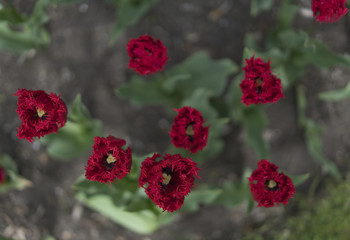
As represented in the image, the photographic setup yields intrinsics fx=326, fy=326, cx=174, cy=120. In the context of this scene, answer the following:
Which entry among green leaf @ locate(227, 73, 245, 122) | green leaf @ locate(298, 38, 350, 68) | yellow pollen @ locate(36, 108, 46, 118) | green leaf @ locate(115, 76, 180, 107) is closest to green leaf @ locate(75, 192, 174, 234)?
green leaf @ locate(115, 76, 180, 107)

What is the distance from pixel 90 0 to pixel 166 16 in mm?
764

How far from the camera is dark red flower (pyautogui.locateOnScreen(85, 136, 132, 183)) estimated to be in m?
1.71

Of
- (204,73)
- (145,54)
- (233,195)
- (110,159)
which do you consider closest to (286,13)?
(204,73)

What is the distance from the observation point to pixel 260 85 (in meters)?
1.90

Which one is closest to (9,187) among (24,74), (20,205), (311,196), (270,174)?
(20,205)

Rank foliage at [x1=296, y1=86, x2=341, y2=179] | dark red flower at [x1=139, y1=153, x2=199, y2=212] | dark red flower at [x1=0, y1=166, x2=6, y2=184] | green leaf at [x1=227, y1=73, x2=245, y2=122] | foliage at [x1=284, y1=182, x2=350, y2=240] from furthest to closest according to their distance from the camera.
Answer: foliage at [x1=284, y1=182, x2=350, y2=240] < foliage at [x1=296, y1=86, x2=341, y2=179] < dark red flower at [x1=0, y1=166, x2=6, y2=184] < green leaf at [x1=227, y1=73, x2=245, y2=122] < dark red flower at [x1=139, y1=153, x2=199, y2=212]

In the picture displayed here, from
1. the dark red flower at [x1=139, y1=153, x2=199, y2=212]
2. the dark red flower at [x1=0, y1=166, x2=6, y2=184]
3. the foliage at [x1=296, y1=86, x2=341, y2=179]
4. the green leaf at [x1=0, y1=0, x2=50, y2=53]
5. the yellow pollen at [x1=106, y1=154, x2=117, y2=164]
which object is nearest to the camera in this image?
the dark red flower at [x1=139, y1=153, x2=199, y2=212]

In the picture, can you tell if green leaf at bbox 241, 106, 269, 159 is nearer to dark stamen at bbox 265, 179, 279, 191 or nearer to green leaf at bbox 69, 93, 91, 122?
dark stamen at bbox 265, 179, 279, 191

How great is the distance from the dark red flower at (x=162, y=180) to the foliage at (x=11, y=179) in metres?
2.11

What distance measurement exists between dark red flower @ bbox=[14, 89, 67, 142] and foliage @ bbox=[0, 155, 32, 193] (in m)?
1.68

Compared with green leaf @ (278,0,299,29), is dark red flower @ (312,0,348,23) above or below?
below

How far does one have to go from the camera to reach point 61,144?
9.34 ft

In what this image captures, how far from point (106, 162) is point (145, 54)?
2.22 ft

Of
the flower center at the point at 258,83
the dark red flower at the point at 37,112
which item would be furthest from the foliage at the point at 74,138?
the flower center at the point at 258,83
